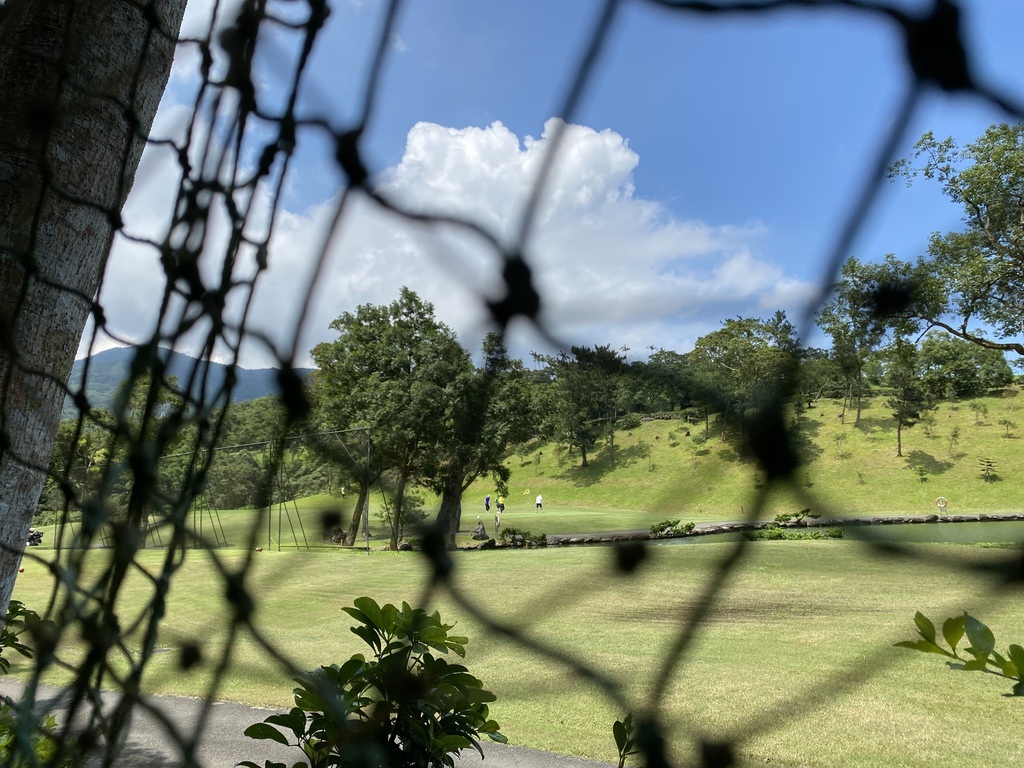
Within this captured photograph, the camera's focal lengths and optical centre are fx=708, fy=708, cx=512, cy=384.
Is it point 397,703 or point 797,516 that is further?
point 397,703

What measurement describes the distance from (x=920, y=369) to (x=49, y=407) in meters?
0.58

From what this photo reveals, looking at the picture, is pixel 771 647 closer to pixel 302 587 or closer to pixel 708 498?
pixel 708 498

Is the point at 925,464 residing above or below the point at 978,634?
above

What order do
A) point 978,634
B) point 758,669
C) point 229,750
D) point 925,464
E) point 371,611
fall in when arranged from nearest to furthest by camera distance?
point 978,634
point 371,611
point 925,464
point 229,750
point 758,669

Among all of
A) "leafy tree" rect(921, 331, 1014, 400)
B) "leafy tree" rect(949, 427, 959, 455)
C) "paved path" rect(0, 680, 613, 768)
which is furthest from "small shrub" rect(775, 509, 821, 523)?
"paved path" rect(0, 680, 613, 768)

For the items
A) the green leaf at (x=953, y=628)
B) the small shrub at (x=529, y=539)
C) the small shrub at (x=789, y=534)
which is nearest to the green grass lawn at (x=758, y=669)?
the small shrub at (x=789, y=534)

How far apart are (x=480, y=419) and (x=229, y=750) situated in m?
2.65

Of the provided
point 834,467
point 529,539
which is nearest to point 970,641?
point 834,467

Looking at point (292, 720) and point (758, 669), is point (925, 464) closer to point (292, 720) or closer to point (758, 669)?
point (292, 720)

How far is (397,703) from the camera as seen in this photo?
57 cm

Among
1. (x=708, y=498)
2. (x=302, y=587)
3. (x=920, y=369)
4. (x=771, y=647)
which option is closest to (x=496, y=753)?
(x=771, y=647)

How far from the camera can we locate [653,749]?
25 centimetres

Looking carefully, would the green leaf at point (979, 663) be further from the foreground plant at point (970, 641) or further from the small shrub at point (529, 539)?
the small shrub at point (529, 539)

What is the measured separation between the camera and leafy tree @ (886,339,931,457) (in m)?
0.36
